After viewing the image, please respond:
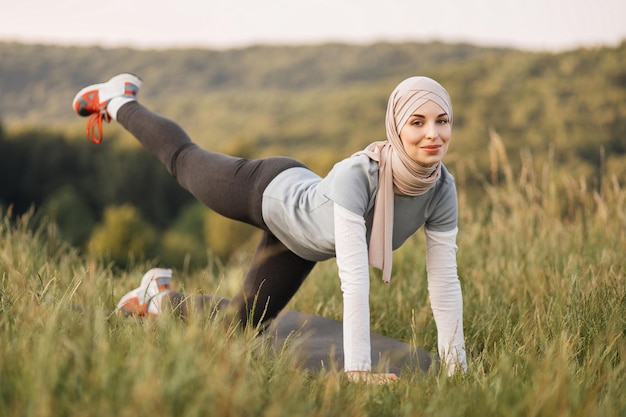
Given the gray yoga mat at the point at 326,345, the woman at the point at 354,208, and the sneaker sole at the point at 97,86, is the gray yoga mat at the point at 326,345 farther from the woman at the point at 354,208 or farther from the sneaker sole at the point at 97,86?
the sneaker sole at the point at 97,86

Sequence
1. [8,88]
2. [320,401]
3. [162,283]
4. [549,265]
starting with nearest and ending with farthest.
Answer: [320,401] < [162,283] < [549,265] < [8,88]

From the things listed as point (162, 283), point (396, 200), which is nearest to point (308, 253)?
point (396, 200)

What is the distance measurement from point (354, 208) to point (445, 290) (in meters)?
0.50

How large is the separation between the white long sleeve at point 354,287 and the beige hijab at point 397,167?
0.43 feet

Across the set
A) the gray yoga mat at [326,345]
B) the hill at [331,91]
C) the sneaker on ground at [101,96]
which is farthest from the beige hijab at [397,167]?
the hill at [331,91]

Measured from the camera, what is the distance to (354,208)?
2.11m

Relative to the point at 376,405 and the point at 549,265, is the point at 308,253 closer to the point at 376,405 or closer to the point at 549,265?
the point at 376,405

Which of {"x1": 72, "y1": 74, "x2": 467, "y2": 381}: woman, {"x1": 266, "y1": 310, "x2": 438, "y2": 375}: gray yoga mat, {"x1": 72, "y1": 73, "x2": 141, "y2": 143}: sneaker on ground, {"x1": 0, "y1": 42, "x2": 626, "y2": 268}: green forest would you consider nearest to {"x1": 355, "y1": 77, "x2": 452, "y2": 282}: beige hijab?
{"x1": 72, "y1": 74, "x2": 467, "y2": 381}: woman

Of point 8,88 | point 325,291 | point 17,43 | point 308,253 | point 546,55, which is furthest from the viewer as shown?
point 17,43

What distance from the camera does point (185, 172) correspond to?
9.23 feet

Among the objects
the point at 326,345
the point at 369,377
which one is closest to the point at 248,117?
the point at 326,345

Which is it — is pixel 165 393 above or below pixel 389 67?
below

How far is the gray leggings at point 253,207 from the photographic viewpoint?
2.58 metres

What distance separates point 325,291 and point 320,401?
1854 mm
